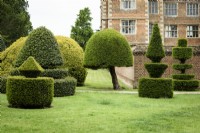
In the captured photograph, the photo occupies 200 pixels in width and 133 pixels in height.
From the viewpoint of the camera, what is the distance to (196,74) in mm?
30109

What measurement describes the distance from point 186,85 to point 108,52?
559cm

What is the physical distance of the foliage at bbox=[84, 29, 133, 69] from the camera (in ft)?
82.7

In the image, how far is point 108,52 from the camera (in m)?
25.2

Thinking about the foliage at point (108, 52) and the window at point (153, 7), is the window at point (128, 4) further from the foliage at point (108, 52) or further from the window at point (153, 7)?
the foliage at point (108, 52)

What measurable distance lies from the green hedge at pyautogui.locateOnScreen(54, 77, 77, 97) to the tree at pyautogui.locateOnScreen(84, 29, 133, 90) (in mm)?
4086

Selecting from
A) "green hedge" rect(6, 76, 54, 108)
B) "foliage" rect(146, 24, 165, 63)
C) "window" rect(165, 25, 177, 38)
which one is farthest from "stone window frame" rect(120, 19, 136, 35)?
"green hedge" rect(6, 76, 54, 108)

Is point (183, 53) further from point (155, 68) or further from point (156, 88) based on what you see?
point (156, 88)

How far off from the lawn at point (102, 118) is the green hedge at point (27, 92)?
478mm

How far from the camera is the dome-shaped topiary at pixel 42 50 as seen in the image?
2064 centimetres

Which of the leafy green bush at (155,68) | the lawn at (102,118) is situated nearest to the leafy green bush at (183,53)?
the leafy green bush at (155,68)

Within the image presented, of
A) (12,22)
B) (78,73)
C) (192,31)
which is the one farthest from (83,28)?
(78,73)

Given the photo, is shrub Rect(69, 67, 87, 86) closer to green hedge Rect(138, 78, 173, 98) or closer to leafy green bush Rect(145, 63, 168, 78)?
leafy green bush Rect(145, 63, 168, 78)

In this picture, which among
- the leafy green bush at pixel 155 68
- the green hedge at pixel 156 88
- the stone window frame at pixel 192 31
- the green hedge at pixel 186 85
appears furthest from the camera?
the stone window frame at pixel 192 31

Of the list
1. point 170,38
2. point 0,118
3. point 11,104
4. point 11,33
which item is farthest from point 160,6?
point 0,118
